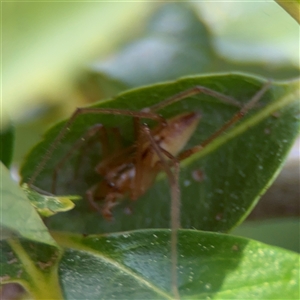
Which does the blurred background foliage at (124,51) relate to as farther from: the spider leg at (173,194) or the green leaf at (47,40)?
the spider leg at (173,194)

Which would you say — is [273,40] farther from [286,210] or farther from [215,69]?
[286,210]

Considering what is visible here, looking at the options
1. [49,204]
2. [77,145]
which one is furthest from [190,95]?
[49,204]

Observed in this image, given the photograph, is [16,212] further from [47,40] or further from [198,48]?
[198,48]

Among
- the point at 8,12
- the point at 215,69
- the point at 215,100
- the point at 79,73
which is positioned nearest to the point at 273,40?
the point at 215,69

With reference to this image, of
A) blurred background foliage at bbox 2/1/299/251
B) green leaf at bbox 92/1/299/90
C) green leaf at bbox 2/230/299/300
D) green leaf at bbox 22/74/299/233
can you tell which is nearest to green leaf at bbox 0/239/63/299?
green leaf at bbox 2/230/299/300

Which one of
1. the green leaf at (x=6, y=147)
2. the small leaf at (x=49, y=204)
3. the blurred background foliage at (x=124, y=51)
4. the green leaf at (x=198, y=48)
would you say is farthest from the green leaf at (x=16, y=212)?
the green leaf at (x=198, y=48)

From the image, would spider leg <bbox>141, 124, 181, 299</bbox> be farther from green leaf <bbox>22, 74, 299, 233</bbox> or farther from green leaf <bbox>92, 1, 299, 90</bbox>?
green leaf <bbox>92, 1, 299, 90</bbox>
